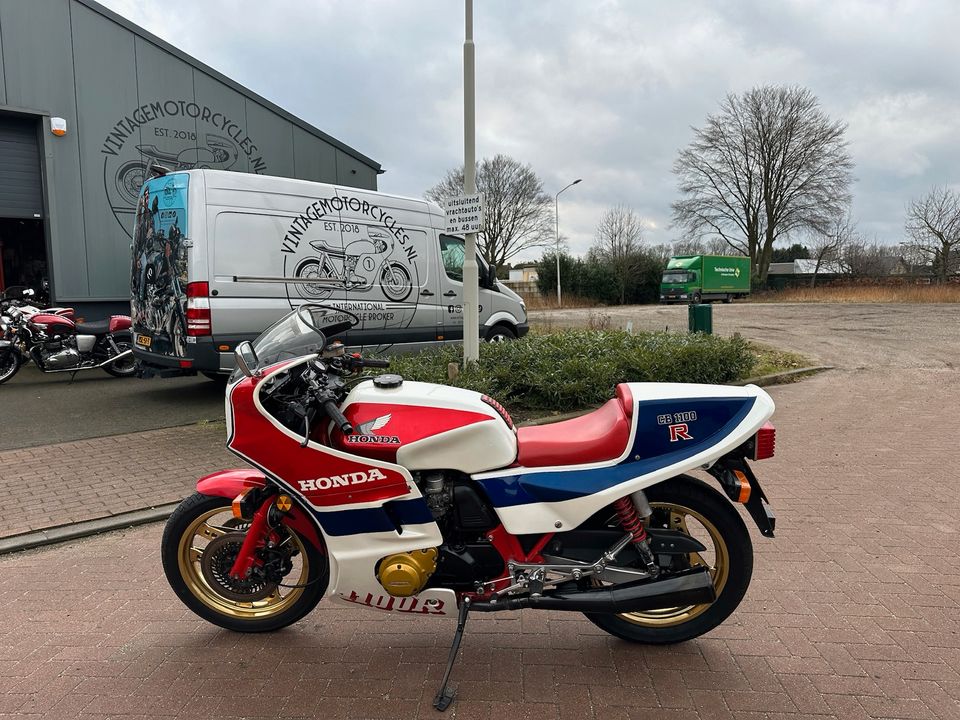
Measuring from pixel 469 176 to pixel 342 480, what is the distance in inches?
224

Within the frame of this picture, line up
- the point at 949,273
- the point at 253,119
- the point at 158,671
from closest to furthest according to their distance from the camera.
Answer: the point at 158,671, the point at 253,119, the point at 949,273

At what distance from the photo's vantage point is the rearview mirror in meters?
2.51

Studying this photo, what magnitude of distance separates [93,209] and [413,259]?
233 inches

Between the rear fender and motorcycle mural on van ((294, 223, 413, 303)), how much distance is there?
5.43 metres

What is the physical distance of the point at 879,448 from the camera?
6164mm

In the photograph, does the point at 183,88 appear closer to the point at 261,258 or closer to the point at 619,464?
the point at 261,258

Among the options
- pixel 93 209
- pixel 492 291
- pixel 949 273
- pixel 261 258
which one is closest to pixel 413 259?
pixel 492 291

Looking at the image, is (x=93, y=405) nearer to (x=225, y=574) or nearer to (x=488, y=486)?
(x=225, y=574)

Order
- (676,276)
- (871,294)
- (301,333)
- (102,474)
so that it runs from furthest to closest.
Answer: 1. (676,276)
2. (871,294)
3. (102,474)
4. (301,333)

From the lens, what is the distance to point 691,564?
106 inches

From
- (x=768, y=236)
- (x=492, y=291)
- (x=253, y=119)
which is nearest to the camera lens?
(x=492, y=291)

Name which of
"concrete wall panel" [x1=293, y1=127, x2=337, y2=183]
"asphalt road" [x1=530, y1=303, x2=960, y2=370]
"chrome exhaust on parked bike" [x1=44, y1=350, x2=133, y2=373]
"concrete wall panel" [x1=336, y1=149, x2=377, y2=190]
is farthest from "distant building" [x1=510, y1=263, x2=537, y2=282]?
"chrome exhaust on parked bike" [x1=44, y1=350, x2=133, y2=373]

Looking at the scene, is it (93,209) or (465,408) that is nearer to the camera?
(465,408)

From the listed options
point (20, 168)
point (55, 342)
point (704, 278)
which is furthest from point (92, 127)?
point (704, 278)
